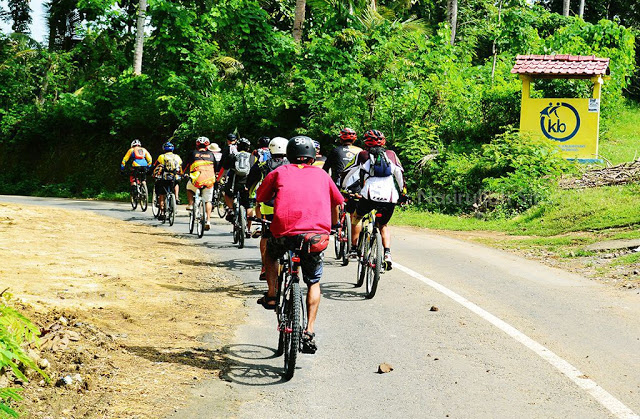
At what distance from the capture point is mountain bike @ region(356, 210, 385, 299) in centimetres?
990

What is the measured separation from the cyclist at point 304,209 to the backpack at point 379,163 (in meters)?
3.27

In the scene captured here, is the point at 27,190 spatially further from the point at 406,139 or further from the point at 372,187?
the point at 372,187

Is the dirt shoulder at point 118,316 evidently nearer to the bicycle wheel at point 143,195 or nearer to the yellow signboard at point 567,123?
the bicycle wheel at point 143,195

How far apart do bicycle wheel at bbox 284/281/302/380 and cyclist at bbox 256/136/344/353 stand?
0.72ft

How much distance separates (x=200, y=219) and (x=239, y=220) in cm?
190

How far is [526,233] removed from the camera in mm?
17828

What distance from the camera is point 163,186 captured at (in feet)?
61.8

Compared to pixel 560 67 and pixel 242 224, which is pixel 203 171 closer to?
pixel 242 224

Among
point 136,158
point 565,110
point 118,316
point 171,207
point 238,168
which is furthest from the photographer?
point 565,110

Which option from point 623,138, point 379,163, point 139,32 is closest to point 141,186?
point 139,32

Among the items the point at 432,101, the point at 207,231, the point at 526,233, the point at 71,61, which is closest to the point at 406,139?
the point at 432,101

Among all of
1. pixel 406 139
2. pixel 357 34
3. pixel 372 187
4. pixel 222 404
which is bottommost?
pixel 222 404

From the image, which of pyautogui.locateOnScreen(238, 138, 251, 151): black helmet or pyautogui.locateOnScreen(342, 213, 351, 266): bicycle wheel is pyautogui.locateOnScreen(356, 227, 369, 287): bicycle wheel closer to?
pyautogui.locateOnScreen(342, 213, 351, 266): bicycle wheel

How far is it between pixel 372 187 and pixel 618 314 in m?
3.44
